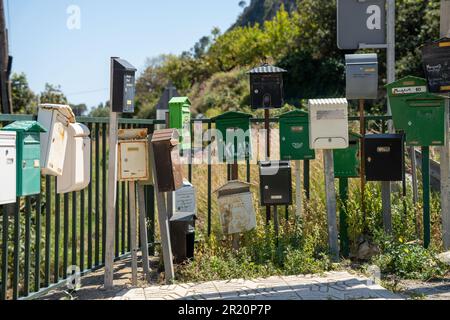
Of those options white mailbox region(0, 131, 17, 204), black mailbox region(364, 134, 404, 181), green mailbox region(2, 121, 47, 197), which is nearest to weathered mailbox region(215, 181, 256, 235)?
black mailbox region(364, 134, 404, 181)

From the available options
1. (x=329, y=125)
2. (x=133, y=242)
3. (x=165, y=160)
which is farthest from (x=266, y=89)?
(x=133, y=242)

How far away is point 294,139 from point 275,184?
504 mm

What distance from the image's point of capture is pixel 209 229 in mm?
6434

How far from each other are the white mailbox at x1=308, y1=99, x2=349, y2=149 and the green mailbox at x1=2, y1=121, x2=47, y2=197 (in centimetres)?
257

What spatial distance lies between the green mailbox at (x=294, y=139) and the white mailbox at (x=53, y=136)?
2.26 meters

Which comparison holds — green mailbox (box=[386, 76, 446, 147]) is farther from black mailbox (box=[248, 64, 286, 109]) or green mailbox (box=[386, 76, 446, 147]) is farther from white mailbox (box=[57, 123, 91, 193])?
white mailbox (box=[57, 123, 91, 193])

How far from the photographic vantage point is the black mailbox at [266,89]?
615 cm

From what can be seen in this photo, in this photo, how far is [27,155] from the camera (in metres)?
4.24

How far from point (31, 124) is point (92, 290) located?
5.63 feet

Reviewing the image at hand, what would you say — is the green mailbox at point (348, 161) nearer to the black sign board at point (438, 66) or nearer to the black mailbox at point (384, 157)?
the black mailbox at point (384, 157)

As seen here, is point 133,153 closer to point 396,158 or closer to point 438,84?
point 396,158

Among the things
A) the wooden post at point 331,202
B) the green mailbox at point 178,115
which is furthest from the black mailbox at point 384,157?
the green mailbox at point 178,115

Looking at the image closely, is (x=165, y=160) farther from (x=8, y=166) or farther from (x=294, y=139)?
(x=8, y=166)

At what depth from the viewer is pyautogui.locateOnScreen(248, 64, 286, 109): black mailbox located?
20.2 feet
